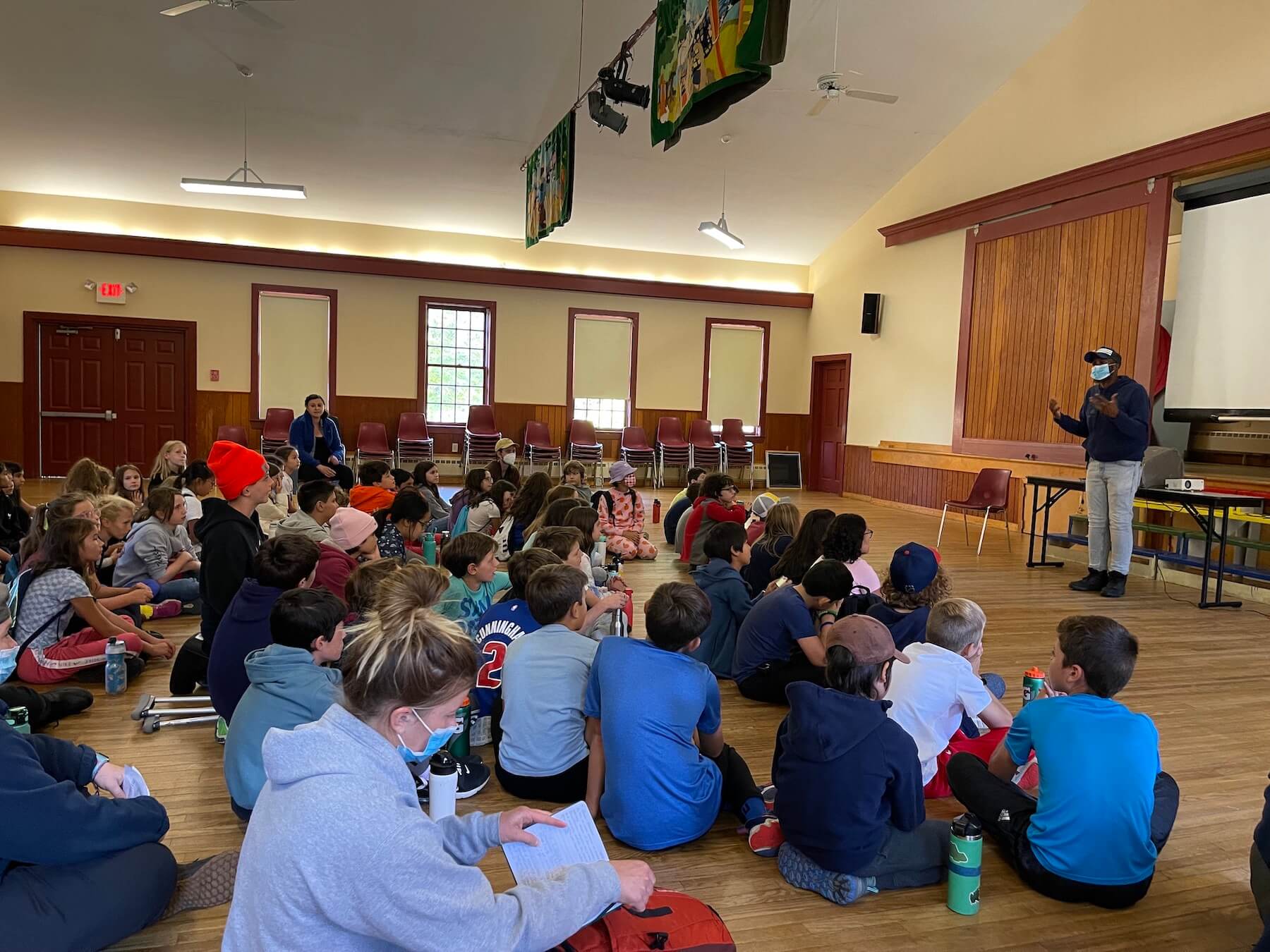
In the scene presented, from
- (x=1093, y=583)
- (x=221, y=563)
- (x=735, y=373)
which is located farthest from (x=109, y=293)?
(x=1093, y=583)

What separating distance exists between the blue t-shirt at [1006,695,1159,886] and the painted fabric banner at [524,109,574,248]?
6.04 meters

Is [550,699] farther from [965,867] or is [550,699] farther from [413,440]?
[413,440]

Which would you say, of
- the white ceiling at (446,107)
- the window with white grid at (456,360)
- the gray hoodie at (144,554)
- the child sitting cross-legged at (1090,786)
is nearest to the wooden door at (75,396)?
the white ceiling at (446,107)

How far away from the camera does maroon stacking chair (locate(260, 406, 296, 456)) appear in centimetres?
1136

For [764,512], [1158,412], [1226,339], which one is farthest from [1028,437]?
[764,512]

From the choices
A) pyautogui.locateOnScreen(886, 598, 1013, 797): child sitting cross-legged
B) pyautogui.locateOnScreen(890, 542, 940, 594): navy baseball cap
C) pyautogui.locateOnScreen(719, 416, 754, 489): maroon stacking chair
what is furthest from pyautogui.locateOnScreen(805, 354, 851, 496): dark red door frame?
pyautogui.locateOnScreen(886, 598, 1013, 797): child sitting cross-legged

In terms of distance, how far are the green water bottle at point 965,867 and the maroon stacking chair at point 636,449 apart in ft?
35.0

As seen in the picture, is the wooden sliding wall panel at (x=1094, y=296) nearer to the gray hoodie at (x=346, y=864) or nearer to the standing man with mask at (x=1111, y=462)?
the standing man with mask at (x=1111, y=462)

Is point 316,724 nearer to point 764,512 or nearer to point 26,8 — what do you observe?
point 764,512

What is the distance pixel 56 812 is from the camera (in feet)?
5.42

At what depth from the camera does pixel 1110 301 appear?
8.29 metres

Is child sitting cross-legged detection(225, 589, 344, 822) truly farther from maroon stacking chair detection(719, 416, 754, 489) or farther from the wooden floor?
maroon stacking chair detection(719, 416, 754, 489)

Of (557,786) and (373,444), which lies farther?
(373,444)

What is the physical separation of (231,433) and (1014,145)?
10.7 m
